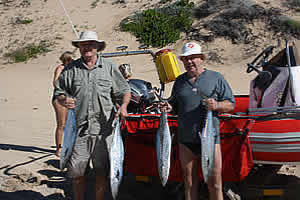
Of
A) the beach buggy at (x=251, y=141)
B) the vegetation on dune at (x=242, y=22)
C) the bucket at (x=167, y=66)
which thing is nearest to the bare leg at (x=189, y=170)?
the beach buggy at (x=251, y=141)

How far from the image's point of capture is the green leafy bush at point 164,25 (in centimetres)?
1945

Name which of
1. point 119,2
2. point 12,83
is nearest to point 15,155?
point 12,83

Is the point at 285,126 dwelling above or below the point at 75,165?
above

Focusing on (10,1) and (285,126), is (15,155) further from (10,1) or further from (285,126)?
(10,1)

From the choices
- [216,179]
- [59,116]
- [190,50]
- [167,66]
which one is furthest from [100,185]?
[59,116]

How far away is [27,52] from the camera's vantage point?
893 inches

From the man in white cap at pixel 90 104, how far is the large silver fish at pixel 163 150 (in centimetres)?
43

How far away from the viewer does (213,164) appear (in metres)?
2.82

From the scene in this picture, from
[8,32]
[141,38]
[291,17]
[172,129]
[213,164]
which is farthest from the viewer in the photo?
[8,32]

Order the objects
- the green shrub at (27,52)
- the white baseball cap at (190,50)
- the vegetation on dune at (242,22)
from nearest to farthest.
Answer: the white baseball cap at (190,50) < the vegetation on dune at (242,22) < the green shrub at (27,52)

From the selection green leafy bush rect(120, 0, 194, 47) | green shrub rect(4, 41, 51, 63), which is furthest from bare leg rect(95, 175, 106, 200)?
green shrub rect(4, 41, 51, 63)

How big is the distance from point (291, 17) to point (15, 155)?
17207 mm

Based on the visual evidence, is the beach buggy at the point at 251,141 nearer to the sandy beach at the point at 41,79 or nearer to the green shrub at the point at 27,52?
the sandy beach at the point at 41,79

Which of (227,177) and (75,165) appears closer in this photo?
(75,165)
